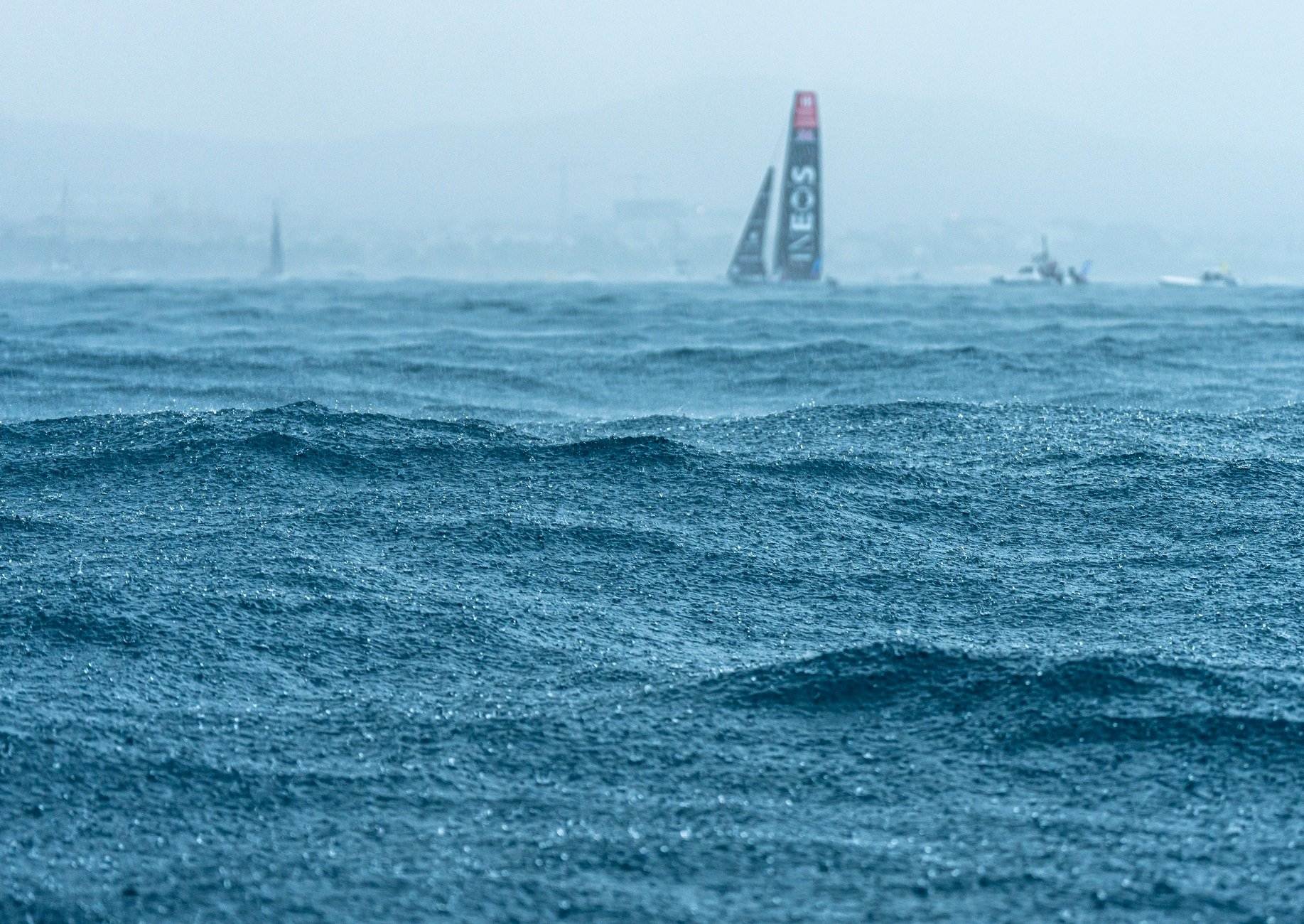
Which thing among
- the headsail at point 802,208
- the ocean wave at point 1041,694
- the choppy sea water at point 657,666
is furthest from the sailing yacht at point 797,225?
the ocean wave at point 1041,694

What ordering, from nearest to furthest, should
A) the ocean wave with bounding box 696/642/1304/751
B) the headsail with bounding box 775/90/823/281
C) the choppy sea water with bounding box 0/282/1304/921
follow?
the choppy sea water with bounding box 0/282/1304/921
the ocean wave with bounding box 696/642/1304/751
the headsail with bounding box 775/90/823/281

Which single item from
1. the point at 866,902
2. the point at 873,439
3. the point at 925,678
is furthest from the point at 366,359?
the point at 866,902

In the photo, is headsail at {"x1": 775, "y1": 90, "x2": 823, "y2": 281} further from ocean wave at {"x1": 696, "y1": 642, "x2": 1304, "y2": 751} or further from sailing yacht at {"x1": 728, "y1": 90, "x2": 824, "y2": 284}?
ocean wave at {"x1": 696, "y1": 642, "x2": 1304, "y2": 751}

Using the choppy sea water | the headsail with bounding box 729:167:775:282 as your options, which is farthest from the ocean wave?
the headsail with bounding box 729:167:775:282

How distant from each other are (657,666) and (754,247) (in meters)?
73.7

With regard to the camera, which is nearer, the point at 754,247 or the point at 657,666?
the point at 657,666

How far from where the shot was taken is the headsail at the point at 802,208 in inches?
3054

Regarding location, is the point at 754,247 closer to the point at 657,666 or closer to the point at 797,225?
the point at 797,225

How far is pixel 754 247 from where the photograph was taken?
79062 millimetres

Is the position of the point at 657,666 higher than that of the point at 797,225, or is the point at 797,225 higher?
the point at 797,225

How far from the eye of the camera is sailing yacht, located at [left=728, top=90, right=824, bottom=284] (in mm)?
77625

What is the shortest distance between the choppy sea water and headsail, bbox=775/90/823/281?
63.7m

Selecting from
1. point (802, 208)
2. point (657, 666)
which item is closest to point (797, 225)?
point (802, 208)

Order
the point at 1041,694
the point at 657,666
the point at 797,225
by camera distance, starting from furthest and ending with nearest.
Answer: the point at 797,225
the point at 657,666
the point at 1041,694
